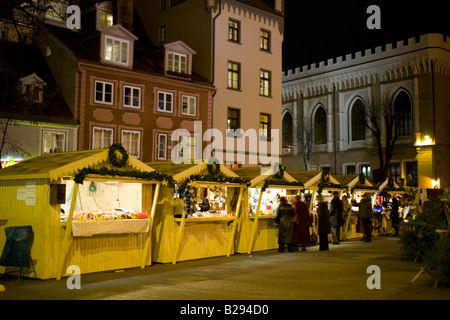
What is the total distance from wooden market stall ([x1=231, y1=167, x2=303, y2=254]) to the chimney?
15.8 meters

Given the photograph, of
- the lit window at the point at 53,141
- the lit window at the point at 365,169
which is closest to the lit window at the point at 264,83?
the lit window at the point at 53,141

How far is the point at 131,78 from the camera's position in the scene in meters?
24.8

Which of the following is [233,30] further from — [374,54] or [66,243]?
[66,243]

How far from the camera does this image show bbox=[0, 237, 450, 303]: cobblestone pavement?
8844 millimetres

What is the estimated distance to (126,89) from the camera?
24.8m

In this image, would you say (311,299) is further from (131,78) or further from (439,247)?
(131,78)

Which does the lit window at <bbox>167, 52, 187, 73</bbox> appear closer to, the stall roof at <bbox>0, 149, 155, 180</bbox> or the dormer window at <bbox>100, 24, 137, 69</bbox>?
the dormer window at <bbox>100, 24, 137, 69</bbox>

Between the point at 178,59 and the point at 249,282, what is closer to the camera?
the point at 249,282

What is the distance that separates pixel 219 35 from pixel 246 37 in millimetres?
2045

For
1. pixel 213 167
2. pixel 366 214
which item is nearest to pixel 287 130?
pixel 366 214

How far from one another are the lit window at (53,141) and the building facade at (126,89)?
77cm

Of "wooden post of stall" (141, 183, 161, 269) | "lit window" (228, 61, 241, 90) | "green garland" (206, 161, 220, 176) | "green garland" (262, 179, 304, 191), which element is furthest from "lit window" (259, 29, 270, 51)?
"wooden post of stall" (141, 183, 161, 269)

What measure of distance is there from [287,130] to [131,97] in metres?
26.0

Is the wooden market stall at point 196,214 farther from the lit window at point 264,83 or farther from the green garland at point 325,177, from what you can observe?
the lit window at point 264,83
